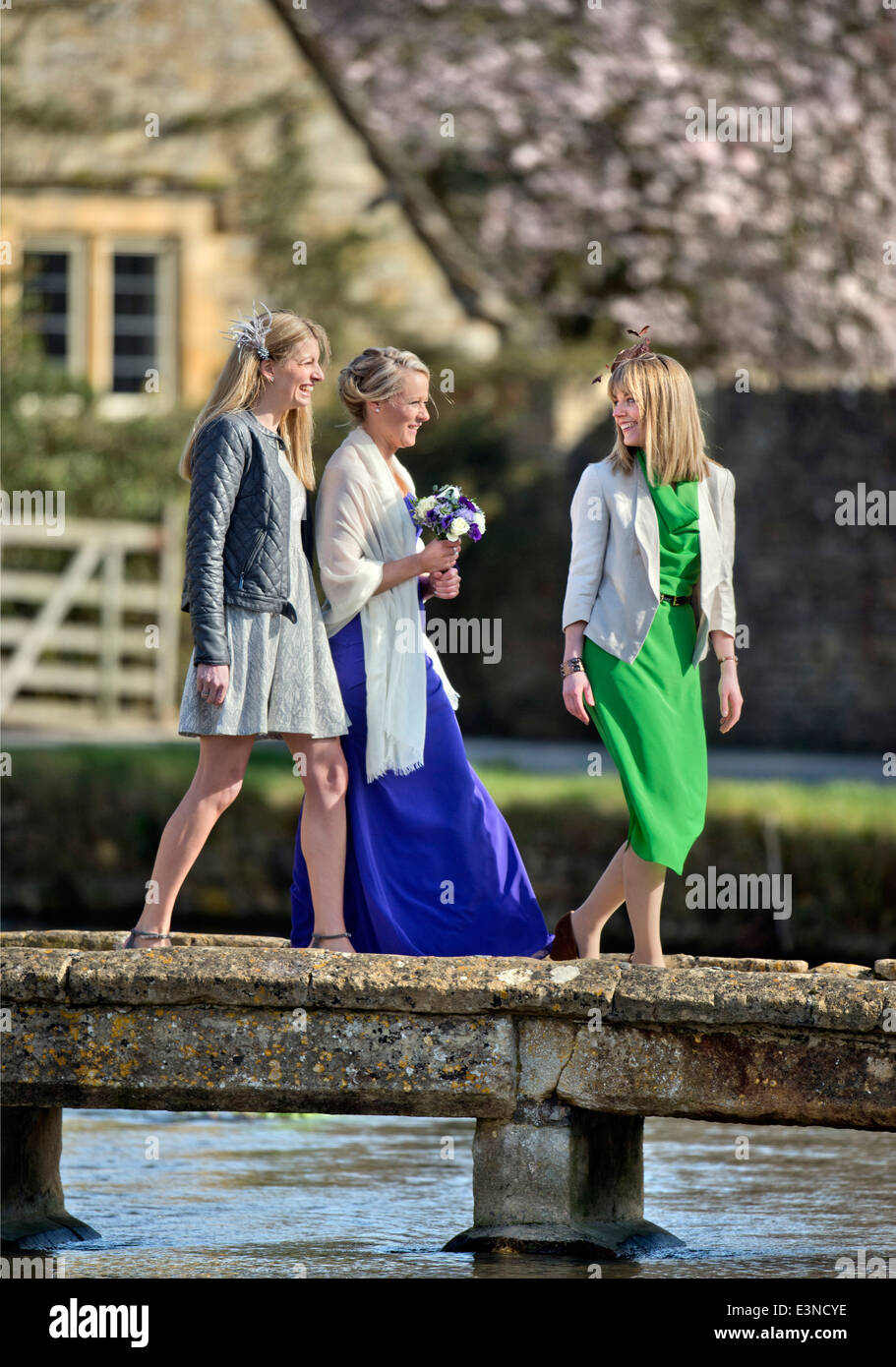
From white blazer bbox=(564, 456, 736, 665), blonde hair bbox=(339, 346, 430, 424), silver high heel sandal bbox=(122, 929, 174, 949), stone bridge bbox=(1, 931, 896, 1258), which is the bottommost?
stone bridge bbox=(1, 931, 896, 1258)

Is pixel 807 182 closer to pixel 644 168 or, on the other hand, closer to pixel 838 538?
pixel 644 168

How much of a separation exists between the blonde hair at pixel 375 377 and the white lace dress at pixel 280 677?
0.87 feet

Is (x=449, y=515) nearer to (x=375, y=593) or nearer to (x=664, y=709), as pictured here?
(x=375, y=593)

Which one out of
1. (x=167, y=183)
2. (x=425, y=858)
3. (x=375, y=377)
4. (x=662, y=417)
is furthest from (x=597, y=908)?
(x=167, y=183)

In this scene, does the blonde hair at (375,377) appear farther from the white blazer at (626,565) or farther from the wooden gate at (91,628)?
the wooden gate at (91,628)

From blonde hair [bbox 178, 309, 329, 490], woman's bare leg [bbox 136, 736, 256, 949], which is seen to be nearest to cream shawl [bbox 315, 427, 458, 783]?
blonde hair [bbox 178, 309, 329, 490]

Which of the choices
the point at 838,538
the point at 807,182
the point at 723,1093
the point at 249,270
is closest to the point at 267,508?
the point at 723,1093

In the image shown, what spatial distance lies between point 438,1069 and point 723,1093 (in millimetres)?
689

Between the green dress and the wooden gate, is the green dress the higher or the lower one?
the lower one

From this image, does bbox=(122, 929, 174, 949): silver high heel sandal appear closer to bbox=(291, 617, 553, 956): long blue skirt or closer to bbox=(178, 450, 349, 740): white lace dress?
bbox=(291, 617, 553, 956): long blue skirt

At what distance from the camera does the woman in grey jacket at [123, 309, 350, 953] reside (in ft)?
19.3

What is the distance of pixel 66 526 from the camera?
1903 cm

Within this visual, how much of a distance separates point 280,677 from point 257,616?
171mm

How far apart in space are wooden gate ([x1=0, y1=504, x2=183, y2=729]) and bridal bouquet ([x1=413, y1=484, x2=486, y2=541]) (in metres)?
12.5
